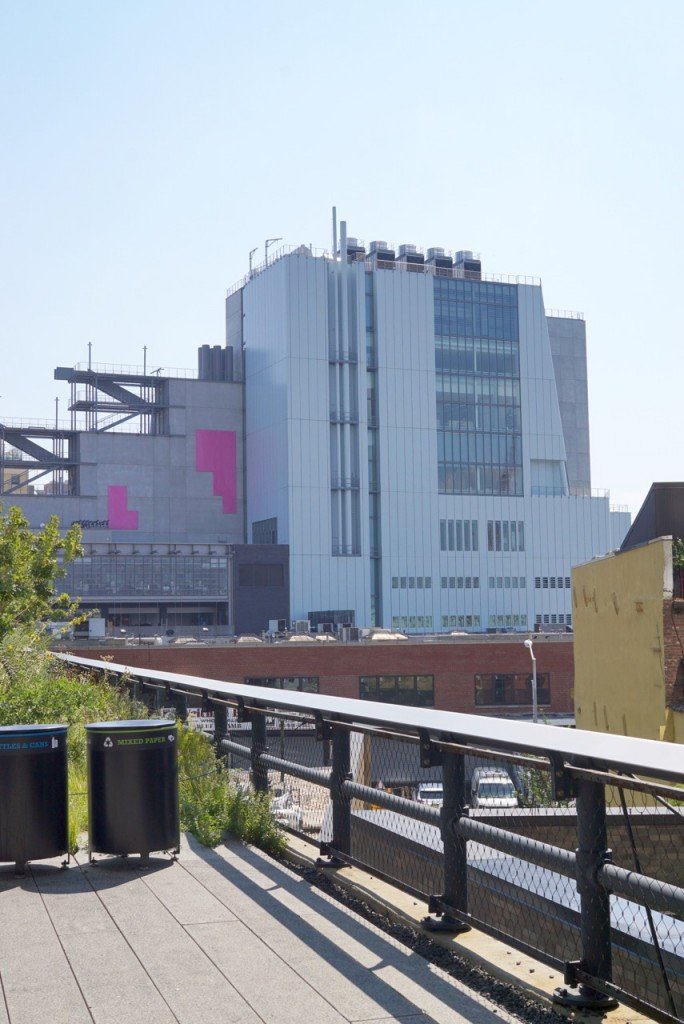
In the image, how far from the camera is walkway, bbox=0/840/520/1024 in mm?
5129

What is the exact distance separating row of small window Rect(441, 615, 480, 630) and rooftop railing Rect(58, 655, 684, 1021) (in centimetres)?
9136

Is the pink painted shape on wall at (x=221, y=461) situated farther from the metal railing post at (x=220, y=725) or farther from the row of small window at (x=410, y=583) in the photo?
the metal railing post at (x=220, y=725)


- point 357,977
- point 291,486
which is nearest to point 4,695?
point 357,977

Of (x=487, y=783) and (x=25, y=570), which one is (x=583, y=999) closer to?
(x=487, y=783)

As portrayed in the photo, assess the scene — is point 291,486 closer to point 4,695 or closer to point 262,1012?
point 4,695

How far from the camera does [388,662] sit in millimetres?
69438

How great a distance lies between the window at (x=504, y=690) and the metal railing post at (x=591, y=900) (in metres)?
65.7

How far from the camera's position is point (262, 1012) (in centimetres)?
510

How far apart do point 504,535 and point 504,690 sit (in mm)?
36138

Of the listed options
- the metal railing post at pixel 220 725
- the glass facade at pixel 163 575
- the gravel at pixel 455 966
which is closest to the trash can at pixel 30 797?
the gravel at pixel 455 966

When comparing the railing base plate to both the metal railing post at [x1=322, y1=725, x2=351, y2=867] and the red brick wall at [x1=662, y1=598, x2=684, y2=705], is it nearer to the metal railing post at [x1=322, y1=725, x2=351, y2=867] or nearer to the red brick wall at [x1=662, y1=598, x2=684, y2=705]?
the metal railing post at [x1=322, y1=725, x2=351, y2=867]

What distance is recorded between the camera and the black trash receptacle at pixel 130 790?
8406mm

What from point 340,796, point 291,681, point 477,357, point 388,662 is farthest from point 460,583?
point 340,796

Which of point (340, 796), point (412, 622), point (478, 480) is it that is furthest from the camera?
point (478, 480)
